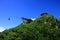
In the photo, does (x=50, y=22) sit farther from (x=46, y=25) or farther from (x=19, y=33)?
(x=19, y=33)

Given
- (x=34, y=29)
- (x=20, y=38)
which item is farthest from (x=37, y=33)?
(x=20, y=38)

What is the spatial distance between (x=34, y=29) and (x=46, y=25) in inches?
90.4

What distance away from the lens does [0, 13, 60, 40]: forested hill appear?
34000mm

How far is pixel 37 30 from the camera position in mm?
35938

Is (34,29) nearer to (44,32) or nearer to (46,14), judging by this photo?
(44,32)

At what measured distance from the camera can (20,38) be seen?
1319 inches

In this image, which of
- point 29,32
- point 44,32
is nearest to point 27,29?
point 29,32

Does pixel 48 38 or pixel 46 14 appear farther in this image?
pixel 46 14

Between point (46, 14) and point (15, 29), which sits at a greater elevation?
point (46, 14)

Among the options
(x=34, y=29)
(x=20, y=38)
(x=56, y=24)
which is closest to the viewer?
(x=20, y=38)

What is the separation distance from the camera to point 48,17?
3806 cm

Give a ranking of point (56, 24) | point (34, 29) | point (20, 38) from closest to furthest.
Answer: point (20, 38) < point (34, 29) < point (56, 24)

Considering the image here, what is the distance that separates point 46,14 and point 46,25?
2649 mm

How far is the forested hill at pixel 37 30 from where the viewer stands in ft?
112
